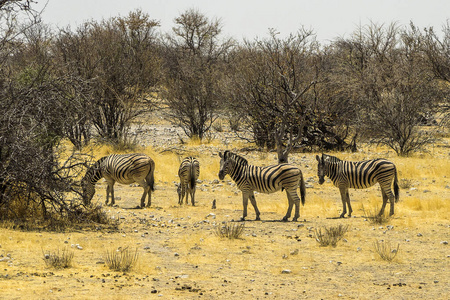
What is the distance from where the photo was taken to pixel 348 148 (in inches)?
1091

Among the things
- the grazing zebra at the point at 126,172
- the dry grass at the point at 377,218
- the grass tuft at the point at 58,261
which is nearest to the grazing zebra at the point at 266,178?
the dry grass at the point at 377,218

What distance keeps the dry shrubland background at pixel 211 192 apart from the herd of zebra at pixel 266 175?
630mm

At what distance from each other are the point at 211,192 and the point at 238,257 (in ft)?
30.1

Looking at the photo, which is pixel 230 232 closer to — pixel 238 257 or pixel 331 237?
pixel 238 257

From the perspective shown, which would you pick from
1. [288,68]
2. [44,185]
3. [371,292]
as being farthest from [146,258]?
[288,68]

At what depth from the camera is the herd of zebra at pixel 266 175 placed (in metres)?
14.0

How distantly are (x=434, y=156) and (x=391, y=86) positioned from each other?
424 centimetres

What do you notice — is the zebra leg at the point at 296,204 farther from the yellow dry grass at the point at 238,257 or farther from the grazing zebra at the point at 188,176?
the grazing zebra at the point at 188,176

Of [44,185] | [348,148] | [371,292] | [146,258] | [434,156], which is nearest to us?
[371,292]

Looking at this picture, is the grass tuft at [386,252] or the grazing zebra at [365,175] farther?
the grazing zebra at [365,175]

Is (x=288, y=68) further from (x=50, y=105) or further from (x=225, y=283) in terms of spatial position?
(x=225, y=283)

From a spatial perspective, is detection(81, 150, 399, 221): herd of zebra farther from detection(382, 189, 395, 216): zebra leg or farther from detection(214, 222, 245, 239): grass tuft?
detection(214, 222, 245, 239): grass tuft

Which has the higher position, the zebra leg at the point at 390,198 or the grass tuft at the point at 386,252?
the zebra leg at the point at 390,198

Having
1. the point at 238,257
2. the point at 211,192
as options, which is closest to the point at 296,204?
the point at 238,257
